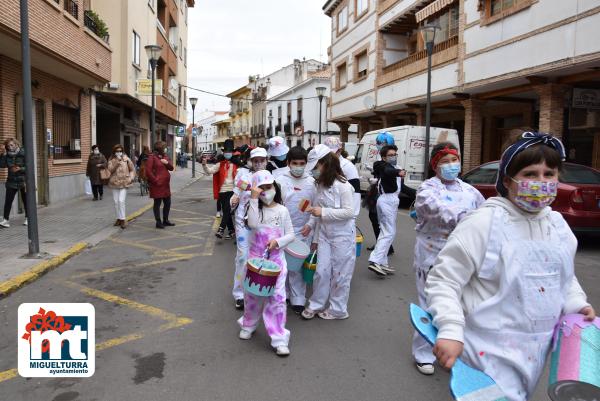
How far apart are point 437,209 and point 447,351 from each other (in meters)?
2.05

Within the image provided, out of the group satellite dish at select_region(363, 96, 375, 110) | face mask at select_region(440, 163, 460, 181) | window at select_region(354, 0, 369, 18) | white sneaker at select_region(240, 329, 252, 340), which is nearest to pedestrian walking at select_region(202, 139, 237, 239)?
white sneaker at select_region(240, 329, 252, 340)

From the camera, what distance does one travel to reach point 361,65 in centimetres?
2619

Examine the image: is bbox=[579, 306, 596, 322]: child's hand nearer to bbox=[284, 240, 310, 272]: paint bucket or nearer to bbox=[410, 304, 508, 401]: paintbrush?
bbox=[410, 304, 508, 401]: paintbrush

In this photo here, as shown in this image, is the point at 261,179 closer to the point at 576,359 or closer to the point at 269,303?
the point at 269,303

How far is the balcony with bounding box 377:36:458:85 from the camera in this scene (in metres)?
17.3

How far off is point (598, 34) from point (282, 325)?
→ 34.9 feet

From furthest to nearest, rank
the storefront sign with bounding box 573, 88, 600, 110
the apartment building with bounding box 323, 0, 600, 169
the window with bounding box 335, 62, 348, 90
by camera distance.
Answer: the window with bounding box 335, 62, 348, 90, the storefront sign with bounding box 573, 88, 600, 110, the apartment building with bounding box 323, 0, 600, 169

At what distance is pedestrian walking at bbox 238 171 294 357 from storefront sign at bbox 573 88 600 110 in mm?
12081

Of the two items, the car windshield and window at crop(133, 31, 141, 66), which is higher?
window at crop(133, 31, 141, 66)

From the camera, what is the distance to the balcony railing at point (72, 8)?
12.6m

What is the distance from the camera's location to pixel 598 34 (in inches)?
433

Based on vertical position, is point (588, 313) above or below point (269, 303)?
above

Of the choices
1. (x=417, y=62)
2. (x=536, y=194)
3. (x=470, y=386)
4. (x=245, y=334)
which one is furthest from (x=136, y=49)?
(x=470, y=386)

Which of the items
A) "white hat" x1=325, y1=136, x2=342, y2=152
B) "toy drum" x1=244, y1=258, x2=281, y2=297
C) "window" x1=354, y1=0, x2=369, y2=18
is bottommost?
"toy drum" x1=244, y1=258, x2=281, y2=297
